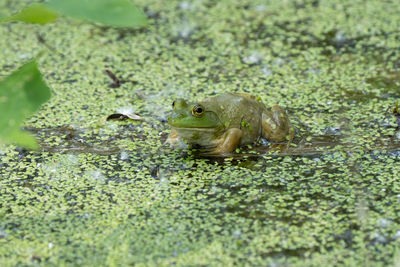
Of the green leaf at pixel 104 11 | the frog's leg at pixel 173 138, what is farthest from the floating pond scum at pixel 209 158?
the green leaf at pixel 104 11

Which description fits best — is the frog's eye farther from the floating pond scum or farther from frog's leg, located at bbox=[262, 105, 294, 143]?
frog's leg, located at bbox=[262, 105, 294, 143]

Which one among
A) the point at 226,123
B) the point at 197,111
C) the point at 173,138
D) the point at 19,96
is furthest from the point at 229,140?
the point at 19,96

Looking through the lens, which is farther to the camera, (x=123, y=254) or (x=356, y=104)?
(x=356, y=104)

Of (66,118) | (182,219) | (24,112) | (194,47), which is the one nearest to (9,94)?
(24,112)

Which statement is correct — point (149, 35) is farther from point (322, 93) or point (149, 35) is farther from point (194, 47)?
point (322, 93)

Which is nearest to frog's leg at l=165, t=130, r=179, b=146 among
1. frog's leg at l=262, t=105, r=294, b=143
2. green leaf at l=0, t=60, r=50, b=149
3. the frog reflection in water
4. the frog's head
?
the frog reflection in water

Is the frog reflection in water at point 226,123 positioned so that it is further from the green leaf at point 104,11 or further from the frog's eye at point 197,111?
the green leaf at point 104,11
